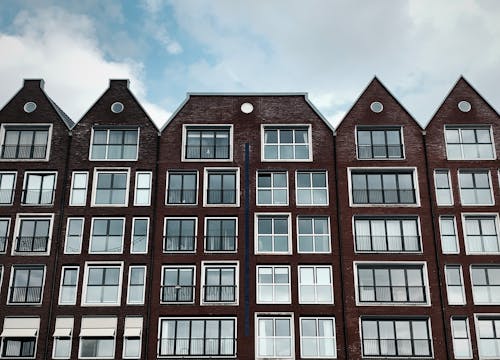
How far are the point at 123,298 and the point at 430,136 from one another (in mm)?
22969

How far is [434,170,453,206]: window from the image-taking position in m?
42.8

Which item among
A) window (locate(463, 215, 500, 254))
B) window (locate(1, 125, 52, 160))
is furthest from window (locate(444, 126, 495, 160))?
window (locate(1, 125, 52, 160))

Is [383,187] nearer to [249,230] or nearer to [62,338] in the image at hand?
[249,230]

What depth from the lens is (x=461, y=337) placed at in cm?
3934

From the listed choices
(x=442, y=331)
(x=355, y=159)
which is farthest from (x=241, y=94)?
(x=442, y=331)

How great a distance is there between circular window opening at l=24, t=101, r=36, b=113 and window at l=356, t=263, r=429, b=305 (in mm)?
24649

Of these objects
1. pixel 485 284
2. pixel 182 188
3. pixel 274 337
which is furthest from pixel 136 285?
pixel 485 284

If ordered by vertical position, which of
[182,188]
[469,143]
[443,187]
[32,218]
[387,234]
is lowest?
[387,234]

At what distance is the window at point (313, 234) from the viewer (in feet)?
138

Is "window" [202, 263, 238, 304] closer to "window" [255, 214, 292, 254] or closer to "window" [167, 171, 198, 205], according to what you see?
"window" [255, 214, 292, 254]

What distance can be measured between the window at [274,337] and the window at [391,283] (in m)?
4.86

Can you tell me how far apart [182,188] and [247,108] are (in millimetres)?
7460

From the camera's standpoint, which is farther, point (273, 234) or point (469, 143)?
point (469, 143)

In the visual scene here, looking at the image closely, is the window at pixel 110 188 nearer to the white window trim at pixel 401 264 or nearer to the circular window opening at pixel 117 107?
the circular window opening at pixel 117 107
